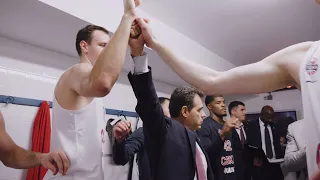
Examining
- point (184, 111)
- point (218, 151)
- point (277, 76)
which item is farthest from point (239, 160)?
point (277, 76)

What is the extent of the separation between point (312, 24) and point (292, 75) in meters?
2.71

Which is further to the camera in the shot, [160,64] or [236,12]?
→ [160,64]

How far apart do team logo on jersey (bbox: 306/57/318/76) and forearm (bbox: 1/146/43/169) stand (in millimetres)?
1139

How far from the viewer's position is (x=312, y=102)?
2.83 ft

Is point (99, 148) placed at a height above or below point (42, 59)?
below

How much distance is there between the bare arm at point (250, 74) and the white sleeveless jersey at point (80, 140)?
41 centimetres

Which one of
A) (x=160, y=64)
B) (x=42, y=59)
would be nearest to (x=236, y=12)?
(x=160, y=64)

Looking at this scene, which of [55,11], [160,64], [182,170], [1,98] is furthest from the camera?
[160,64]

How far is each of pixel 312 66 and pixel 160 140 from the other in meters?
0.75

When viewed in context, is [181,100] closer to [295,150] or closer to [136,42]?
[136,42]

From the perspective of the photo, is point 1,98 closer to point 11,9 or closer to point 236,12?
point 11,9

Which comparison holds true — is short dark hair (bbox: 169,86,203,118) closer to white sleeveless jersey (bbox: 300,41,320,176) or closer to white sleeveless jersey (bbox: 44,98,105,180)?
white sleeveless jersey (bbox: 44,98,105,180)

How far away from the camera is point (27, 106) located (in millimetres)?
2186

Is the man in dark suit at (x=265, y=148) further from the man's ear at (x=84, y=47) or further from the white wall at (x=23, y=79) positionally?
the man's ear at (x=84, y=47)
